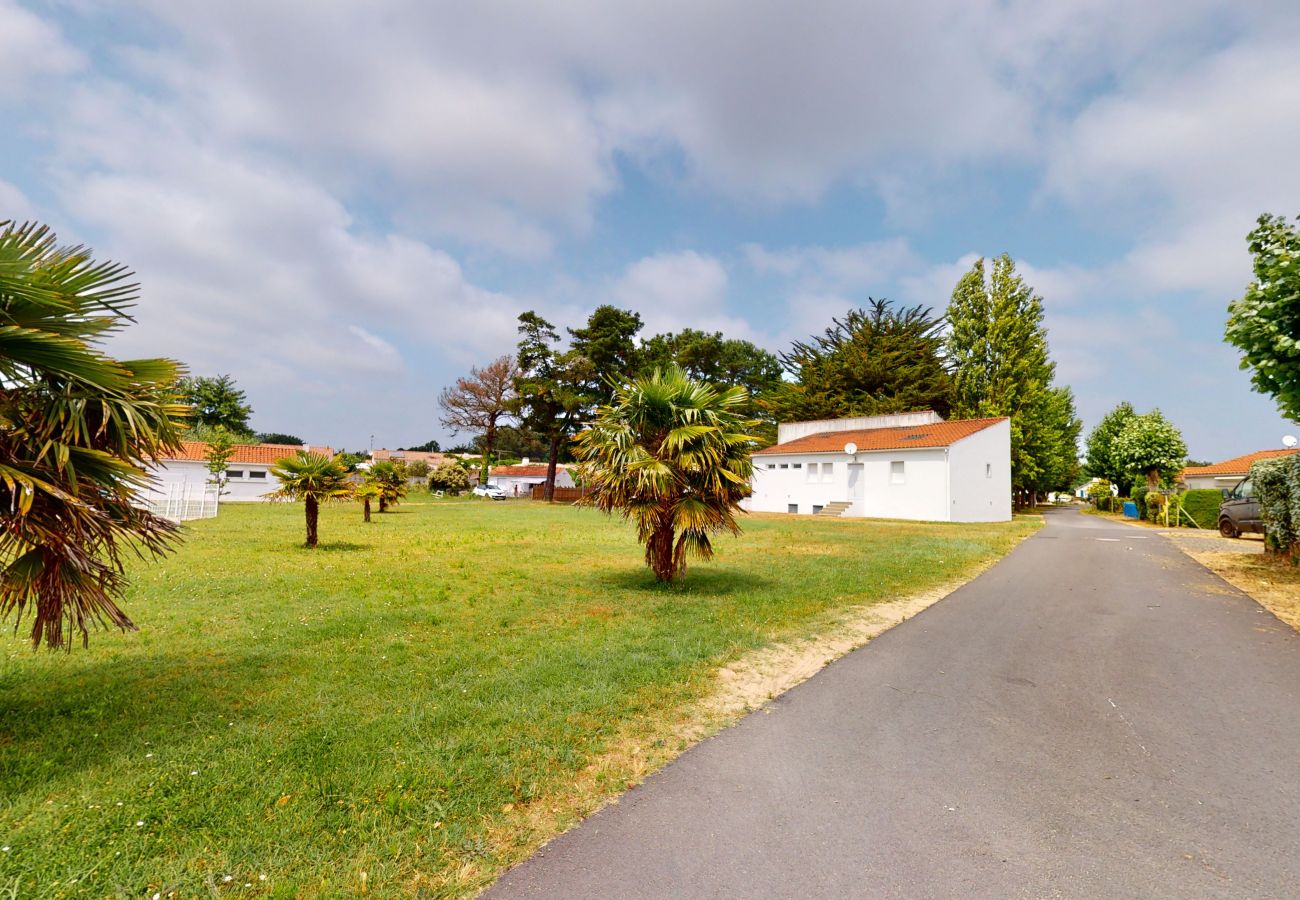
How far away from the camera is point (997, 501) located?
31.6 m

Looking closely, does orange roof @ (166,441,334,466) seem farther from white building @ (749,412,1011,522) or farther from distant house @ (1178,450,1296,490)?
distant house @ (1178,450,1296,490)

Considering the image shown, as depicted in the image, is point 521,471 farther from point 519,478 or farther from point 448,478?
point 448,478

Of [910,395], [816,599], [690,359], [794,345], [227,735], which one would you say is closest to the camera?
[227,735]

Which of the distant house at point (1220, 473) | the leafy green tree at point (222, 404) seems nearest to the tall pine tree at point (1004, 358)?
the distant house at point (1220, 473)

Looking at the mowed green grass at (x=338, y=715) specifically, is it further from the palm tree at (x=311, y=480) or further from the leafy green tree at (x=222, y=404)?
the leafy green tree at (x=222, y=404)

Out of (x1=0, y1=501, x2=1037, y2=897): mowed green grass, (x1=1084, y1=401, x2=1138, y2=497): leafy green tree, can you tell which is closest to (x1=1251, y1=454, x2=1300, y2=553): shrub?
(x1=0, y1=501, x2=1037, y2=897): mowed green grass

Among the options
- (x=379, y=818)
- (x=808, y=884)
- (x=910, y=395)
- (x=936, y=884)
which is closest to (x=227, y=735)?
(x=379, y=818)

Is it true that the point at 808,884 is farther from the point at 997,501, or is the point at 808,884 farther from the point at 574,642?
the point at 997,501

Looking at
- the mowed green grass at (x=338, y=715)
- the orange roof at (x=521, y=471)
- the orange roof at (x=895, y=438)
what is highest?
the orange roof at (x=895, y=438)

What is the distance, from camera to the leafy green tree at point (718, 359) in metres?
47.1

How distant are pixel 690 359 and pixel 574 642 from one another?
43.1 m

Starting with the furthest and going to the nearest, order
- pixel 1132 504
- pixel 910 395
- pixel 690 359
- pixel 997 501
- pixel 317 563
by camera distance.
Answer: pixel 690 359
pixel 910 395
pixel 1132 504
pixel 997 501
pixel 317 563

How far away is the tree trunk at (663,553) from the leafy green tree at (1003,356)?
123ft

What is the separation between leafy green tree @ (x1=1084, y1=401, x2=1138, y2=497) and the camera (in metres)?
44.8
